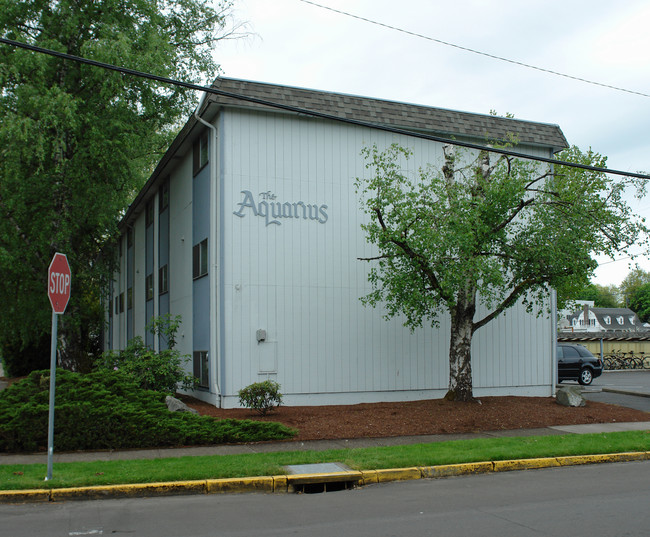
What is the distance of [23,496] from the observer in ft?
26.3

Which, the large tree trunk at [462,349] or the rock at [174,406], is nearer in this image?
the rock at [174,406]

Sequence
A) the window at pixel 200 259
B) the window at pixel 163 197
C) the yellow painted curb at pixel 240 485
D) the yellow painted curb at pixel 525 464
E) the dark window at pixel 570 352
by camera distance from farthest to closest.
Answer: the dark window at pixel 570 352
the window at pixel 163 197
the window at pixel 200 259
the yellow painted curb at pixel 525 464
the yellow painted curb at pixel 240 485

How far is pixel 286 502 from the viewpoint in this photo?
317 inches

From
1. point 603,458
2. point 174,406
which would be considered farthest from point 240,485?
point 603,458

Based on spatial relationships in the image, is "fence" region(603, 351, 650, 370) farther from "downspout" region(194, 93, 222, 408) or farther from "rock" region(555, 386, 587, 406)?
"downspout" region(194, 93, 222, 408)

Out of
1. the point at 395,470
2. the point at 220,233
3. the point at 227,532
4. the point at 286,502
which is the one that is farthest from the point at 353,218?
the point at 227,532

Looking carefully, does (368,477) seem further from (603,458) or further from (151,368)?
(151,368)

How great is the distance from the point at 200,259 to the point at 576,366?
55.8 ft

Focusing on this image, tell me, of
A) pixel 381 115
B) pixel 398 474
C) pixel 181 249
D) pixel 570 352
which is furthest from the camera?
pixel 570 352

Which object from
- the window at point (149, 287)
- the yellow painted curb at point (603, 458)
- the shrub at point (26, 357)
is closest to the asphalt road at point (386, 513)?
the yellow painted curb at point (603, 458)

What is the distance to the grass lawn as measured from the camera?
8695 millimetres

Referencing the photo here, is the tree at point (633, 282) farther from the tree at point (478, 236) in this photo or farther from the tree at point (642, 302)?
the tree at point (478, 236)

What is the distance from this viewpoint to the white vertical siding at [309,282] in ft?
52.5

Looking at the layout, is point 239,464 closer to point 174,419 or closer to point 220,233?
point 174,419
